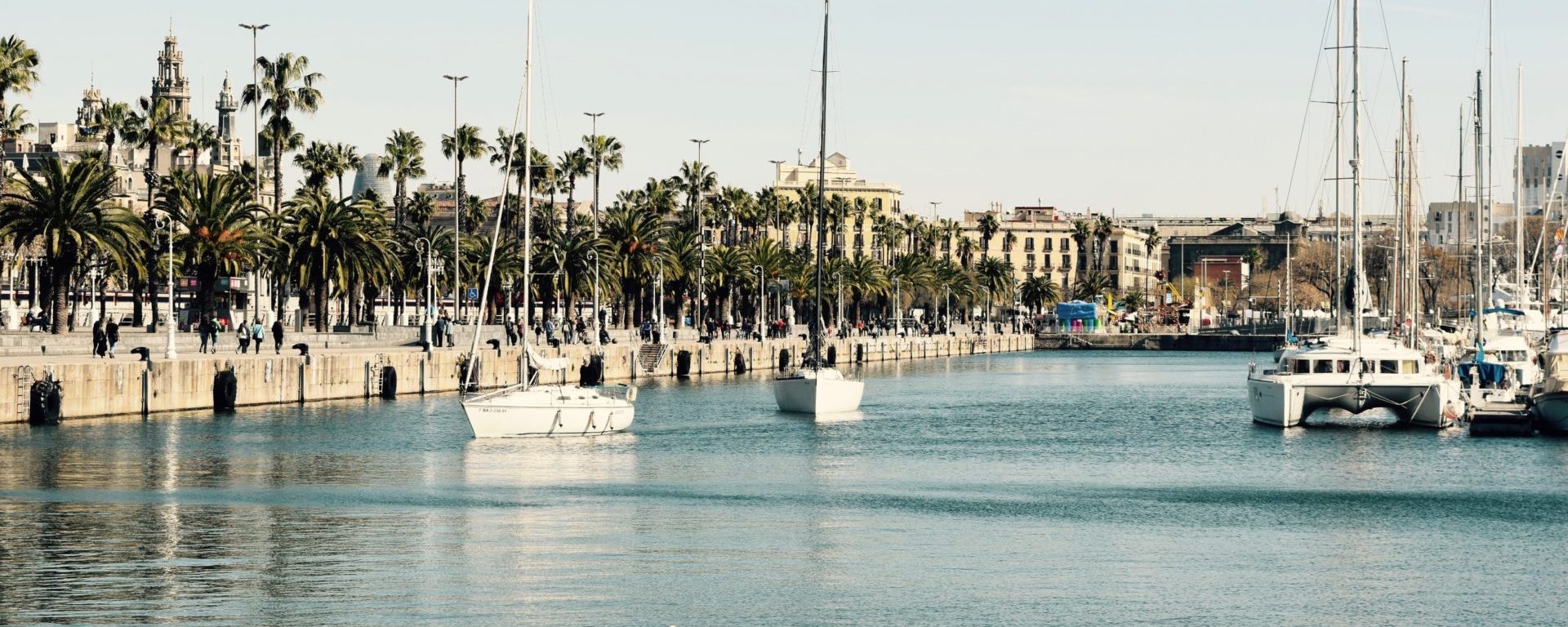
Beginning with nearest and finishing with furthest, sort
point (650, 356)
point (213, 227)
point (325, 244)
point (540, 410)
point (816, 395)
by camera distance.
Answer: point (540, 410), point (816, 395), point (213, 227), point (325, 244), point (650, 356)

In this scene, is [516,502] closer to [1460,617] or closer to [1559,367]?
[1460,617]

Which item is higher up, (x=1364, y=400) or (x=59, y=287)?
(x=59, y=287)

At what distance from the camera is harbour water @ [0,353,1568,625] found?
2816cm

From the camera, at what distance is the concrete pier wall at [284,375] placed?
59.1 meters

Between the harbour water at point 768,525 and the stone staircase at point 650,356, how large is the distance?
121 feet

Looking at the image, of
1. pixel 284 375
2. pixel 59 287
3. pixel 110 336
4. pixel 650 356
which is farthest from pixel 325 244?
pixel 110 336

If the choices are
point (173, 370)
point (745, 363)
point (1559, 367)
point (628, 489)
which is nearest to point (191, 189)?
point (173, 370)

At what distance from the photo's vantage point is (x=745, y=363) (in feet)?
387

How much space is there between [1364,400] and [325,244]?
50022mm

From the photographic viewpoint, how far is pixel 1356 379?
6069cm

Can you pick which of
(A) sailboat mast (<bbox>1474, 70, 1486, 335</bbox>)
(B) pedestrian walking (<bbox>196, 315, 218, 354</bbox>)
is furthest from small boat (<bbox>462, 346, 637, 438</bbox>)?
(A) sailboat mast (<bbox>1474, 70, 1486, 335</bbox>)

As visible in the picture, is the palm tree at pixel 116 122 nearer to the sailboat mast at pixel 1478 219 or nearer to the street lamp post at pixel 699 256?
the street lamp post at pixel 699 256

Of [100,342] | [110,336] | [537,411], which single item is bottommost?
[537,411]

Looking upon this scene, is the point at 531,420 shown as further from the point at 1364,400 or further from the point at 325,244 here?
the point at 325,244
